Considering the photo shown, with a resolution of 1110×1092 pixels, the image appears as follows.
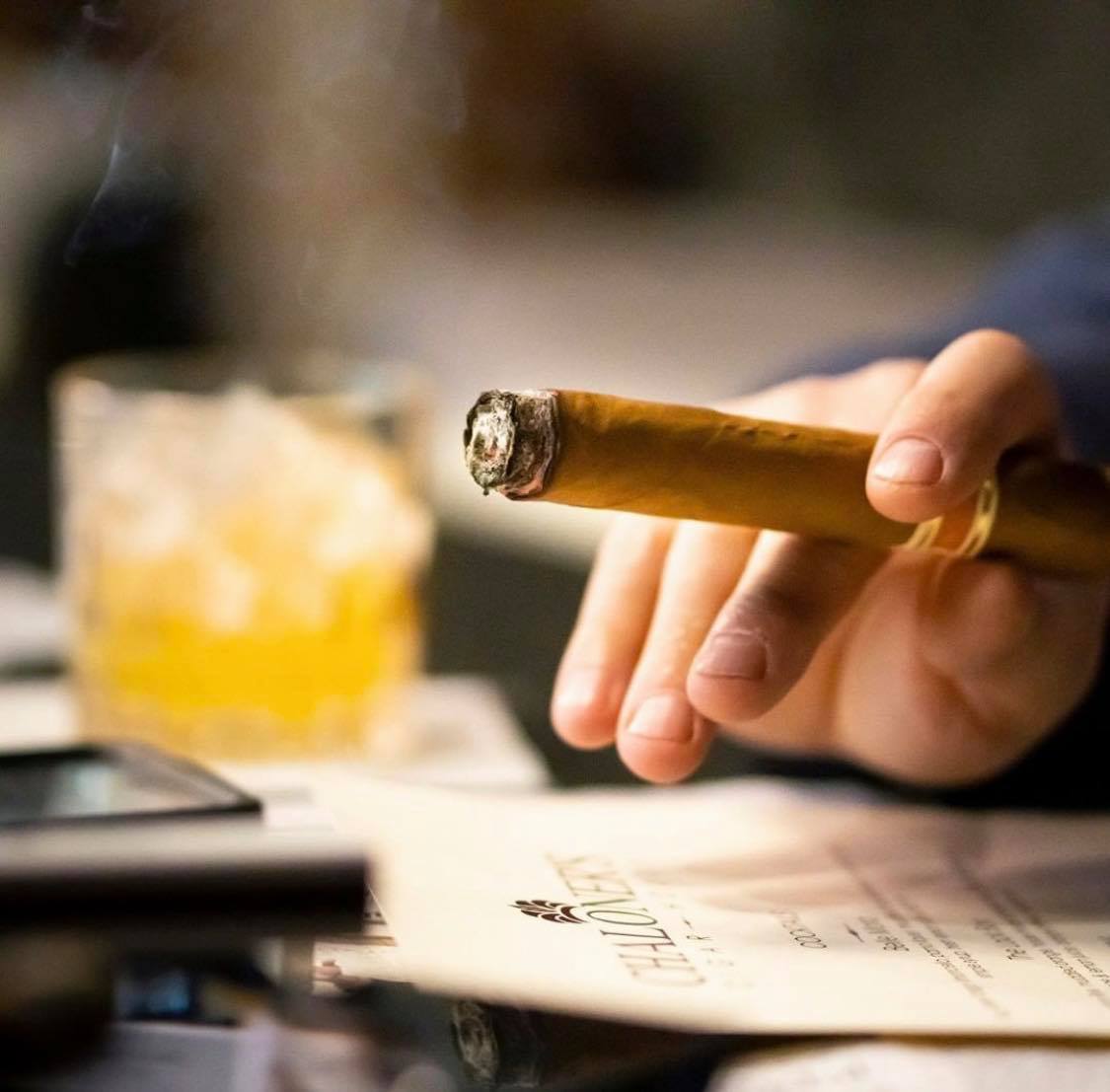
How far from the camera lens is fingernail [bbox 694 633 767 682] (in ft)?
1.62

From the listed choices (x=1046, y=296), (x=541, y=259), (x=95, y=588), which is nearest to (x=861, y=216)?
(x=541, y=259)

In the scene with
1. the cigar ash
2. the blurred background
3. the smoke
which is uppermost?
the smoke

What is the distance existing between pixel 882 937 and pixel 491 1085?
15cm

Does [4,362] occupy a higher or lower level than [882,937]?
lower

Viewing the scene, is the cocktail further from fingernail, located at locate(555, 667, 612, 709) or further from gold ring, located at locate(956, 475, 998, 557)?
gold ring, located at locate(956, 475, 998, 557)

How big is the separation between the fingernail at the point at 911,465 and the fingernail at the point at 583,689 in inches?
5.2

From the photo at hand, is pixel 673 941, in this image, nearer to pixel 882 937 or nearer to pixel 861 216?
pixel 882 937

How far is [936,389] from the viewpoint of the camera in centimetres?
53

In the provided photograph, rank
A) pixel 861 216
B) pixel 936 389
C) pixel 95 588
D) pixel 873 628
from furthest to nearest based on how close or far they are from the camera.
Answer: pixel 861 216
pixel 95 588
pixel 873 628
pixel 936 389

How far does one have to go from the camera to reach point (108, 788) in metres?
0.61

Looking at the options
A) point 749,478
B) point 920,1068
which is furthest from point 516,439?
point 920,1068

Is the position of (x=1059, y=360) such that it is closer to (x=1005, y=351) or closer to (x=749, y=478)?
(x=1005, y=351)

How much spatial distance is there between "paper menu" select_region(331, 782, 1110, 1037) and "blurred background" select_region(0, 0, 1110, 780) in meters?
0.39

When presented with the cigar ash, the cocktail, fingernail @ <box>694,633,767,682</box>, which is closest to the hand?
fingernail @ <box>694,633,767,682</box>
